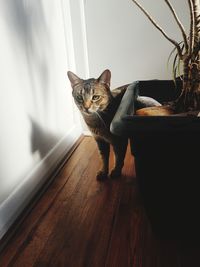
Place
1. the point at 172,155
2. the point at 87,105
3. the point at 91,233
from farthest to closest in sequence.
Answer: the point at 87,105 → the point at 91,233 → the point at 172,155

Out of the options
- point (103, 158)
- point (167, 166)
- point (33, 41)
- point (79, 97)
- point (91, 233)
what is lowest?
point (91, 233)

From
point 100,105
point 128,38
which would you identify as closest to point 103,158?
point 100,105

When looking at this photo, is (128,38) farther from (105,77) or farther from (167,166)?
(167,166)

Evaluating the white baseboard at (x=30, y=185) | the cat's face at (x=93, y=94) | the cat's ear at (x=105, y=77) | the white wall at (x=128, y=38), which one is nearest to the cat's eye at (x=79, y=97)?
the cat's face at (x=93, y=94)

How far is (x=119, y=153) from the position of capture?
1087 millimetres

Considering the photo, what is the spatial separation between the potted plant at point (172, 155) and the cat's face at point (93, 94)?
223 mm

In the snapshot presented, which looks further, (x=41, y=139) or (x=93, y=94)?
(x=41, y=139)

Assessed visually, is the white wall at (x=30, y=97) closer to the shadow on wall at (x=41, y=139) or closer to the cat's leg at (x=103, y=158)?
the shadow on wall at (x=41, y=139)

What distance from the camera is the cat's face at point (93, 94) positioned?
102 centimetres

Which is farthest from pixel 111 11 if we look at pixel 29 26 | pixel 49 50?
pixel 29 26

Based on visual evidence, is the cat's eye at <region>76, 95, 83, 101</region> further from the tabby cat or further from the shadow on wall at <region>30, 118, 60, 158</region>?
the shadow on wall at <region>30, 118, 60, 158</region>

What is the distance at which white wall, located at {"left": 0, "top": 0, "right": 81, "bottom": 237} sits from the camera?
0.88m

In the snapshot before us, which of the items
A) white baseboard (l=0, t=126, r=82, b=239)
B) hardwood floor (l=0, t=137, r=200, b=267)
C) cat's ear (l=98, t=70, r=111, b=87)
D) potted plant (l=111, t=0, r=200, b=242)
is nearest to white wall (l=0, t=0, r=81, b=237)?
white baseboard (l=0, t=126, r=82, b=239)

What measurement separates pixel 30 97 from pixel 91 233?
0.64 m
